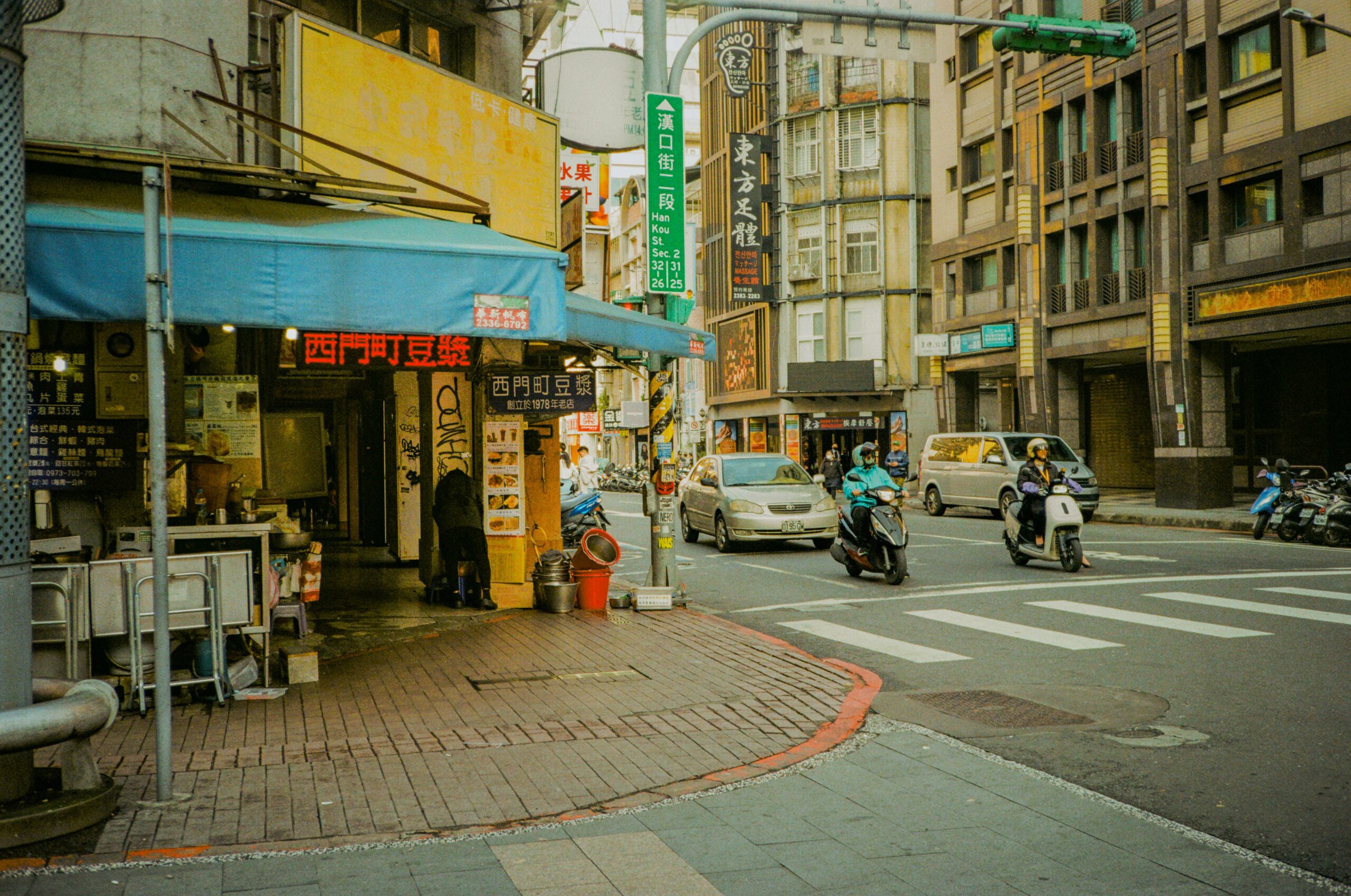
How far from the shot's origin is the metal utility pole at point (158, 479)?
5480 mm

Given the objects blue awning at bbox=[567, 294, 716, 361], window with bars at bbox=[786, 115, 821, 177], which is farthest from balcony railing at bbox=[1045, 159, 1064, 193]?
blue awning at bbox=[567, 294, 716, 361]

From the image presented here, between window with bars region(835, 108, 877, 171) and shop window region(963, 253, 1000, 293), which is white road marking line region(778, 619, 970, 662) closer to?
shop window region(963, 253, 1000, 293)

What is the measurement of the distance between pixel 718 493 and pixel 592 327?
34.3 ft

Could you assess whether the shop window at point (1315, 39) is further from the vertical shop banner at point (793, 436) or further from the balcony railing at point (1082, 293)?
the vertical shop banner at point (793, 436)

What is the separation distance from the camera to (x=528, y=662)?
948 centimetres

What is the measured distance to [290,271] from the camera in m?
7.05

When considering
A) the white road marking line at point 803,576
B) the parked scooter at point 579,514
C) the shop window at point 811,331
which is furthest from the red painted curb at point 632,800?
the shop window at point 811,331

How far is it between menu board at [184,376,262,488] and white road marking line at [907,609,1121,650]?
6728 mm

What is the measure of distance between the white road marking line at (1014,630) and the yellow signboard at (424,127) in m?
6.06

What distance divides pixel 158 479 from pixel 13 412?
0.69 meters

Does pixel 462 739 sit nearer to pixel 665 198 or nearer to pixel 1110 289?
pixel 665 198

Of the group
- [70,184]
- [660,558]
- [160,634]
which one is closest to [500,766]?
[160,634]

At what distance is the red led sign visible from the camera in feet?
36.2

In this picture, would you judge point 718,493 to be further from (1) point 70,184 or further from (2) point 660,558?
(1) point 70,184
